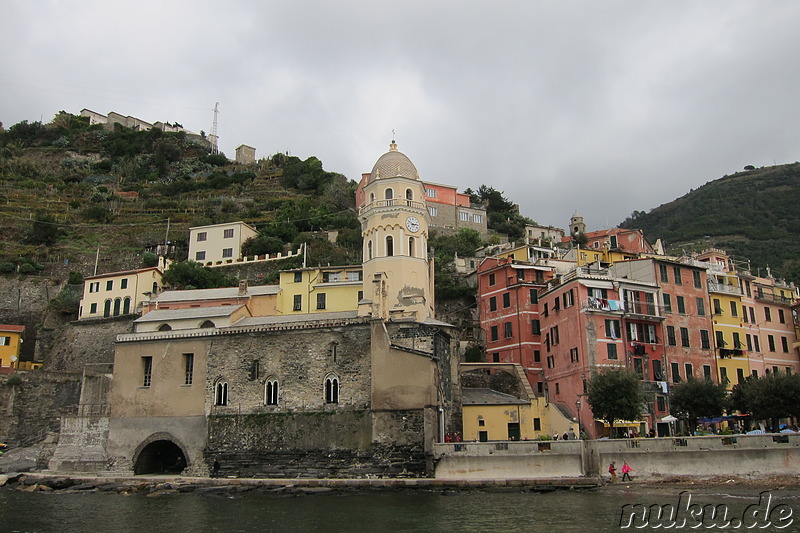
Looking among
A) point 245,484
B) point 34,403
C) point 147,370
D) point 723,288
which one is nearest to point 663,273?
point 723,288

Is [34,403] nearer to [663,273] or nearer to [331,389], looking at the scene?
[331,389]

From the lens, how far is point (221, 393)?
38.1m

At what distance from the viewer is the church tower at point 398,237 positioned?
131 feet

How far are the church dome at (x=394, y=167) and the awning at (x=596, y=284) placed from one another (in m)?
12.3

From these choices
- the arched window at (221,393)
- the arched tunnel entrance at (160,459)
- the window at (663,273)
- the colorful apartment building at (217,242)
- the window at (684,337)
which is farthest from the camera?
the colorful apartment building at (217,242)

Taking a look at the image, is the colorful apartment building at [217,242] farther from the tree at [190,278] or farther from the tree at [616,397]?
the tree at [616,397]

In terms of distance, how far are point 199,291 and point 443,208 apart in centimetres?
3707

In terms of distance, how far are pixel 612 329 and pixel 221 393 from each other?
23691mm

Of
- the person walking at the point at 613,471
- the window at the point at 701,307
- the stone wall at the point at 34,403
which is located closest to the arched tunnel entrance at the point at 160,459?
the stone wall at the point at 34,403

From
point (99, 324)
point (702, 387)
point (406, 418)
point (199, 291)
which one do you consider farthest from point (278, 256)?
point (702, 387)

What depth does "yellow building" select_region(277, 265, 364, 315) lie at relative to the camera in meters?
52.4

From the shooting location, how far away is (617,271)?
164 feet

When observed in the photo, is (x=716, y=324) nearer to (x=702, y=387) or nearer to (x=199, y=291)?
(x=702, y=387)

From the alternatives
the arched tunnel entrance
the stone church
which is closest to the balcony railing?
the stone church
